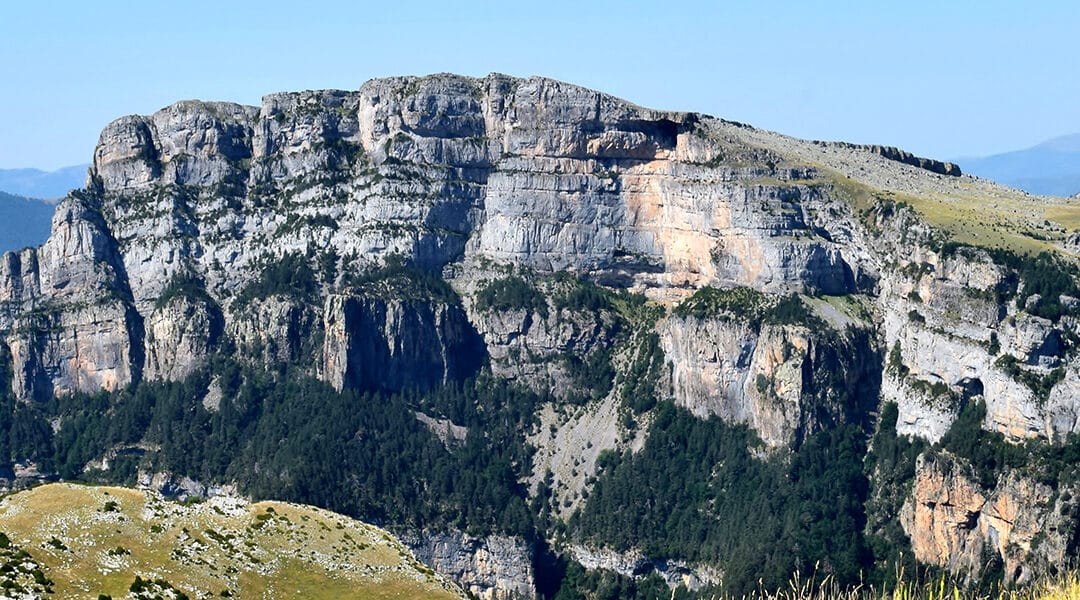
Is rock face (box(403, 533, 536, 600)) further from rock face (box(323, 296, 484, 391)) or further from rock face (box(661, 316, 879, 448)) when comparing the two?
rock face (box(661, 316, 879, 448))

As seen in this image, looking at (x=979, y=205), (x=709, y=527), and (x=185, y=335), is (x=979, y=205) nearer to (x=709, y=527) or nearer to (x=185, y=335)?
(x=709, y=527)

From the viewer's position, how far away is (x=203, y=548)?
266 feet

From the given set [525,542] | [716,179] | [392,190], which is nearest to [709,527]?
[525,542]

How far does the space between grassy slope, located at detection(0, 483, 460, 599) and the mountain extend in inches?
2007

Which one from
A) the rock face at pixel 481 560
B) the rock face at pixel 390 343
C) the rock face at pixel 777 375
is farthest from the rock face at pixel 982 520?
the rock face at pixel 390 343

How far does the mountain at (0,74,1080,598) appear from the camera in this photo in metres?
140

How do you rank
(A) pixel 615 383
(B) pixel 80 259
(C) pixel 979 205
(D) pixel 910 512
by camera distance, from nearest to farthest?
(D) pixel 910 512, (C) pixel 979 205, (A) pixel 615 383, (B) pixel 80 259

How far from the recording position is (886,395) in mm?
149875

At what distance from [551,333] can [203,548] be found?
97159 millimetres

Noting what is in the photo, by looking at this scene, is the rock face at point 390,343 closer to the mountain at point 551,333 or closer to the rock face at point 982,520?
the mountain at point 551,333

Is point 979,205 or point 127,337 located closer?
point 979,205

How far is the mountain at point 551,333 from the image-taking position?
13975 cm

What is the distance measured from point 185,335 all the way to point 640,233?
51.6m

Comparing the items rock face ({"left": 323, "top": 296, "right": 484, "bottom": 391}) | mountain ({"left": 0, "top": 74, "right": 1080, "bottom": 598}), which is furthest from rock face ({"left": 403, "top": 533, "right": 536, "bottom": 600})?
rock face ({"left": 323, "top": 296, "right": 484, "bottom": 391})
